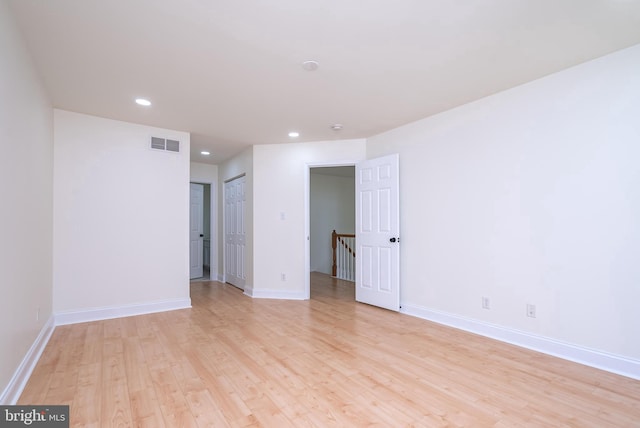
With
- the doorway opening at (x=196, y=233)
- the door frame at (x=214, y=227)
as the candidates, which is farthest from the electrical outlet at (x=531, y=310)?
the doorway opening at (x=196, y=233)

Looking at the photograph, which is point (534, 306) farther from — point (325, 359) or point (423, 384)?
point (325, 359)

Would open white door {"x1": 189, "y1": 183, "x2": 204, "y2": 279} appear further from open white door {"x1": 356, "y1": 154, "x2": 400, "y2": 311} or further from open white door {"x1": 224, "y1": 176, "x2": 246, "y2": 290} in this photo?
open white door {"x1": 356, "y1": 154, "x2": 400, "y2": 311}

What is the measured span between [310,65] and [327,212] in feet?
19.1

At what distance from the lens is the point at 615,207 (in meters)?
2.47

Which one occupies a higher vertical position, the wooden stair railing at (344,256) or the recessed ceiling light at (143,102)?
the recessed ceiling light at (143,102)

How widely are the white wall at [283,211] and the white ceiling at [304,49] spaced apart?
4.50 feet

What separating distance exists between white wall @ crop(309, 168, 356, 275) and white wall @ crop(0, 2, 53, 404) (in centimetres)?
552

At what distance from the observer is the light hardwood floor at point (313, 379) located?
6.20ft

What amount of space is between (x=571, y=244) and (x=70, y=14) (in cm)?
408

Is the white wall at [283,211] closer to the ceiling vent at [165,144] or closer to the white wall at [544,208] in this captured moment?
the ceiling vent at [165,144]

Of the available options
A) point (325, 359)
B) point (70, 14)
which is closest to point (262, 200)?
point (325, 359)

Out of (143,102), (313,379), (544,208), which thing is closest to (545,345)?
(544,208)

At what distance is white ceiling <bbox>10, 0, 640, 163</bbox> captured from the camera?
195 centimetres

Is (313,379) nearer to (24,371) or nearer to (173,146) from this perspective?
(24,371)
